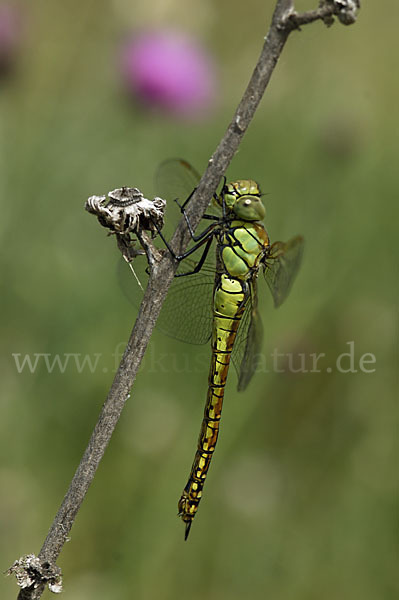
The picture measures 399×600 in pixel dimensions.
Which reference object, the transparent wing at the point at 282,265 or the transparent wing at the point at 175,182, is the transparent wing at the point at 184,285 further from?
the transparent wing at the point at 282,265

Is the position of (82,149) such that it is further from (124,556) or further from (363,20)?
(363,20)

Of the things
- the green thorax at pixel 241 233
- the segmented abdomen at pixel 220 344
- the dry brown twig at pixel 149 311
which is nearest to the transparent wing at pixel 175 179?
the green thorax at pixel 241 233

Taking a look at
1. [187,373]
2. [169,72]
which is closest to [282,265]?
[187,373]

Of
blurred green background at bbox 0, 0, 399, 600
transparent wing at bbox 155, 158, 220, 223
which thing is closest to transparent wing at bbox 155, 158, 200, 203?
transparent wing at bbox 155, 158, 220, 223

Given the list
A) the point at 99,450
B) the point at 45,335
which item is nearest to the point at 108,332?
the point at 45,335

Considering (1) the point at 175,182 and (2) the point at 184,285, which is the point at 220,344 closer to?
(2) the point at 184,285
